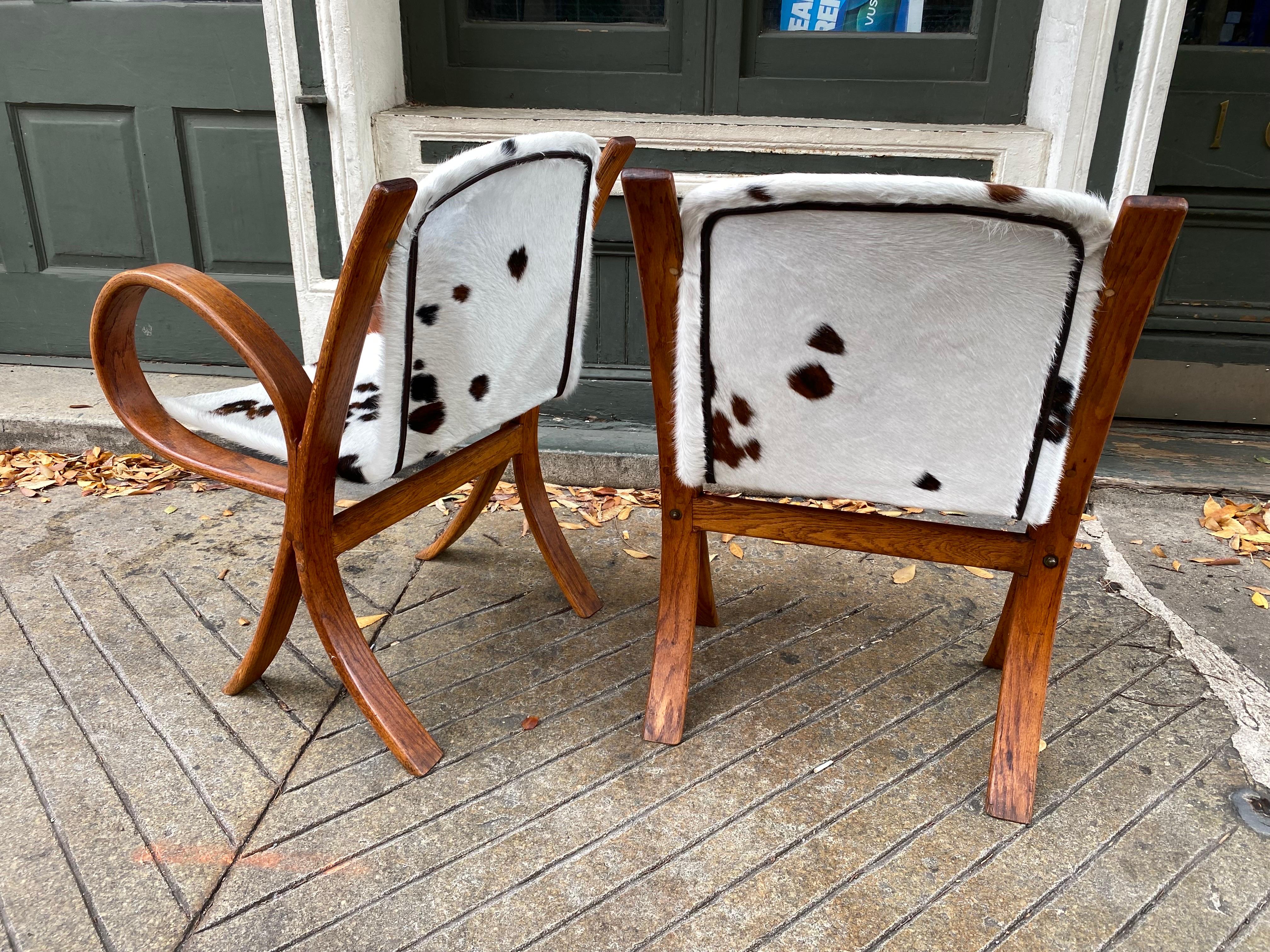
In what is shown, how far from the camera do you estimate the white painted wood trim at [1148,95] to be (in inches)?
98.4

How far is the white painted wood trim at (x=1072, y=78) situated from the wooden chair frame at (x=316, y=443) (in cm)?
156

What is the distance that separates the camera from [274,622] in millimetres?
1809

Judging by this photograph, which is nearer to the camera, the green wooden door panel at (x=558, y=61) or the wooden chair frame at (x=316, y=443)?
the wooden chair frame at (x=316, y=443)

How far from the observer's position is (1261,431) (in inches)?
128

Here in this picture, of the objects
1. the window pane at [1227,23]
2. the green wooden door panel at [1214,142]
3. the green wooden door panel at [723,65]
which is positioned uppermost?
the window pane at [1227,23]

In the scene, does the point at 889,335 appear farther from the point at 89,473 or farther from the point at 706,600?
the point at 89,473

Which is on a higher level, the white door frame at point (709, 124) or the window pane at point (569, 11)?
the window pane at point (569, 11)

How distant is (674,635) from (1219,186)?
261cm

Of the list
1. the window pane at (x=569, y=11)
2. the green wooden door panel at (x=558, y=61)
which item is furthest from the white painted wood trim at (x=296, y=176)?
the window pane at (x=569, y=11)

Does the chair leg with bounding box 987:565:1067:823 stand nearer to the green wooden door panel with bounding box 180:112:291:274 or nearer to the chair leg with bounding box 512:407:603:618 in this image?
the chair leg with bounding box 512:407:603:618

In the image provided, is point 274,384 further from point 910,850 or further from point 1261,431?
point 1261,431

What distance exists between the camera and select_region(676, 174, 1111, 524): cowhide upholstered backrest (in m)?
1.28

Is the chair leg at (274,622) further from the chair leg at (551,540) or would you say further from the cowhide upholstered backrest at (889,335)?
the cowhide upholstered backrest at (889,335)

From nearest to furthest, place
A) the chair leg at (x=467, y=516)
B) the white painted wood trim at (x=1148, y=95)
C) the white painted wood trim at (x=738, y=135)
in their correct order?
the chair leg at (x=467, y=516) → the white painted wood trim at (x=1148, y=95) → the white painted wood trim at (x=738, y=135)
